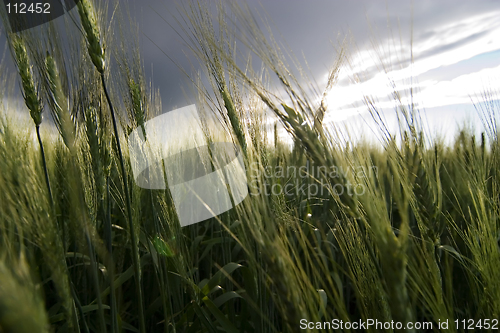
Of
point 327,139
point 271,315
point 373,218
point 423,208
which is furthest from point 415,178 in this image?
point 271,315

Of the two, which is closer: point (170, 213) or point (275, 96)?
point (275, 96)

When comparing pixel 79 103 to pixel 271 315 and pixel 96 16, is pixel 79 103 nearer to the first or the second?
pixel 96 16

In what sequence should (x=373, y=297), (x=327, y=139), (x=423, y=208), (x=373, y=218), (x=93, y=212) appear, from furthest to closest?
(x=93, y=212)
(x=423, y=208)
(x=373, y=297)
(x=327, y=139)
(x=373, y=218)

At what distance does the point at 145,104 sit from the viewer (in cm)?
174

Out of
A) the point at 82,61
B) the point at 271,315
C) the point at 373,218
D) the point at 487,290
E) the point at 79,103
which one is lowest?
the point at 271,315

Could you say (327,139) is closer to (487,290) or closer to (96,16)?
(487,290)

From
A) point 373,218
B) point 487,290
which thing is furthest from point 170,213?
point 487,290

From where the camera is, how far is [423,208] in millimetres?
949

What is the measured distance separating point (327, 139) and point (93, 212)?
87cm

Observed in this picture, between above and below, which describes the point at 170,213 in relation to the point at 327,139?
below

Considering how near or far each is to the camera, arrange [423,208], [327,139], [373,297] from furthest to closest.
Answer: [423,208] < [373,297] < [327,139]

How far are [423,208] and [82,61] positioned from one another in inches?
54.2

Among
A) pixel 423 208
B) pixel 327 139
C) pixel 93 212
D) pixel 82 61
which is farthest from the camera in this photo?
pixel 82 61

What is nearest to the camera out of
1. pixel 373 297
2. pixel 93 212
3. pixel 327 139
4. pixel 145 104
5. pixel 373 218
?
pixel 373 218
